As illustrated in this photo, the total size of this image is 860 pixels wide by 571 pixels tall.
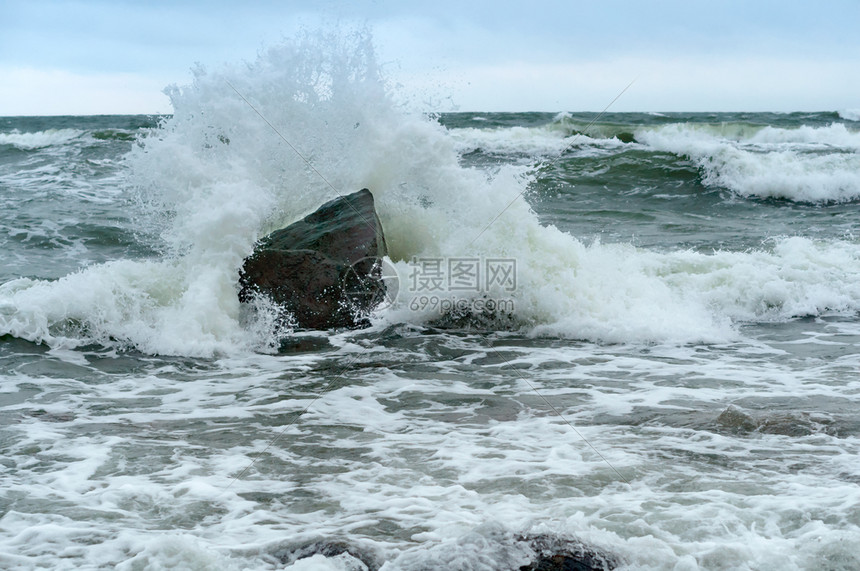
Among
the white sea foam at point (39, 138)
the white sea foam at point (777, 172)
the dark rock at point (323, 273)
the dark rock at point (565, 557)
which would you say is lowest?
the dark rock at point (565, 557)

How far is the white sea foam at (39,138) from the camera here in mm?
22472

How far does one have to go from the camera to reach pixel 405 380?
553 centimetres

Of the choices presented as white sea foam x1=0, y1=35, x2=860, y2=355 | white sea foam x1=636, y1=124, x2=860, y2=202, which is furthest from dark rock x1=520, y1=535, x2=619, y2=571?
white sea foam x1=636, y1=124, x2=860, y2=202

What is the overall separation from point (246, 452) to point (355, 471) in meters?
0.67

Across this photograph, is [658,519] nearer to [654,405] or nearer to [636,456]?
[636,456]

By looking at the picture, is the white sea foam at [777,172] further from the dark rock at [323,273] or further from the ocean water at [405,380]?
the dark rock at [323,273]

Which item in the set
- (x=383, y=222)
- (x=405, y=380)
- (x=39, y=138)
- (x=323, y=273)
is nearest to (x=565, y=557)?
(x=405, y=380)

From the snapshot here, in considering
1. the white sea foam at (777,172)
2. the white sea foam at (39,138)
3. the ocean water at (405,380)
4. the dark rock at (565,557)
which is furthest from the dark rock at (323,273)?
the white sea foam at (39,138)

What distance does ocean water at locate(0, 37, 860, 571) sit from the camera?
10.5 feet

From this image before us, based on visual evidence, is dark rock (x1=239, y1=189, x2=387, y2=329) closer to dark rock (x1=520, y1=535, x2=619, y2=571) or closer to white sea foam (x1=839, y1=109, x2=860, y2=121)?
dark rock (x1=520, y1=535, x2=619, y2=571)

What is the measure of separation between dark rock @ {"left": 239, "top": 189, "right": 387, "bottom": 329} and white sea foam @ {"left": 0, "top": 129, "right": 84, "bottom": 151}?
1801 centimetres

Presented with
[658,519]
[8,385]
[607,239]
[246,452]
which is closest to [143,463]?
[246,452]

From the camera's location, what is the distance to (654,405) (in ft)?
15.9

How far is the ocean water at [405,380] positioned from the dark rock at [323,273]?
7.8 inches
